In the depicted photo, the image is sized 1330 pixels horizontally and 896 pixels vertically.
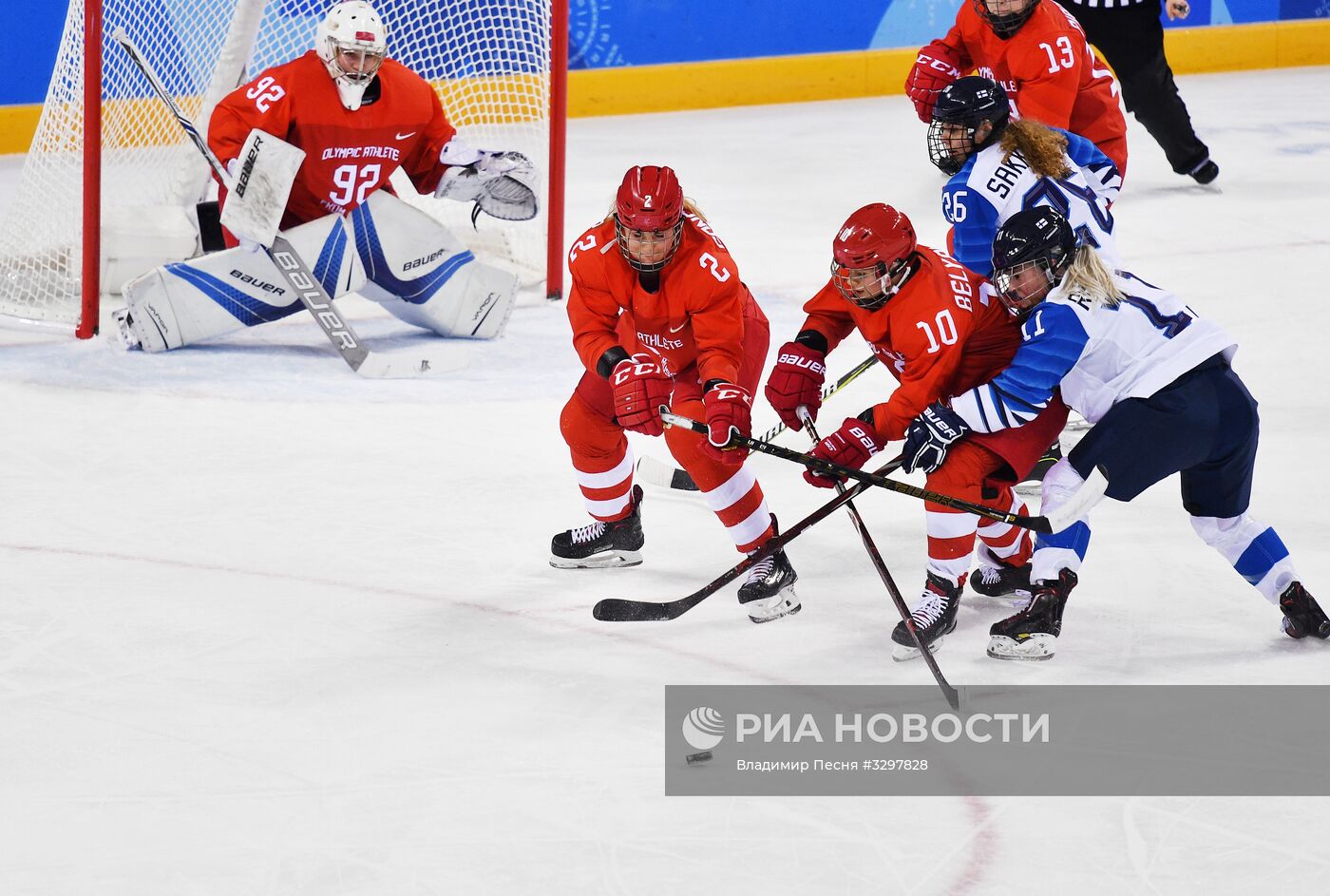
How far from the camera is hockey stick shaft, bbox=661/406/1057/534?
2.62 meters

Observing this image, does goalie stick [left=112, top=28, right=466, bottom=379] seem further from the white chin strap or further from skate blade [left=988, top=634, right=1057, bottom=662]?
skate blade [left=988, top=634, right=1057, bottom=662]

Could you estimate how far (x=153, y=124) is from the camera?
5039 mm

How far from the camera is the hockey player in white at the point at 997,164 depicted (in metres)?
3.21

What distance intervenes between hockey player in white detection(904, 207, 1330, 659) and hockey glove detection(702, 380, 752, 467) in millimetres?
271

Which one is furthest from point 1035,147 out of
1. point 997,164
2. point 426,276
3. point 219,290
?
A: point 219,290

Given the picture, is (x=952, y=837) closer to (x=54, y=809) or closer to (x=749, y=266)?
(x=54, y=809)

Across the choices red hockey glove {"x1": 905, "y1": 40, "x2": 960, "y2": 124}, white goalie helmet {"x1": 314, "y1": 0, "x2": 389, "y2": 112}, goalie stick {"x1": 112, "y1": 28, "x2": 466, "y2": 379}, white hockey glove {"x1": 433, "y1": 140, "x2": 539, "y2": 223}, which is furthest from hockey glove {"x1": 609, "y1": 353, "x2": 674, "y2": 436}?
white hockey glove {"x1": 433, "y1": 140, "x2": 539, "y2": 223}

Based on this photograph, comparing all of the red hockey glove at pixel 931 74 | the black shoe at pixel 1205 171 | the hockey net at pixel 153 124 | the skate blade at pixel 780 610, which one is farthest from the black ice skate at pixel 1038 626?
the black shoe at pixel 1205 171

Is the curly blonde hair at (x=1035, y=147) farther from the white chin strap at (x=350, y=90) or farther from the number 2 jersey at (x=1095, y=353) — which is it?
the white chin strap at (x=350, y=90)

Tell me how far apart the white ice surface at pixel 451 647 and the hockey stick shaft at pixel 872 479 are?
23cm

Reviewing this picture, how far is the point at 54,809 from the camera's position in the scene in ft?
7.22

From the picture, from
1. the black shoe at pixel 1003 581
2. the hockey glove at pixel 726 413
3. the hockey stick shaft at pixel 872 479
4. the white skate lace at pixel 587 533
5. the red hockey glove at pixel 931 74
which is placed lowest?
the white skate lace at pixel 587 533

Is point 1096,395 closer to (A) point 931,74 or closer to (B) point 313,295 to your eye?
(A) point 931,74

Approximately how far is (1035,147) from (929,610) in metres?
1.00
